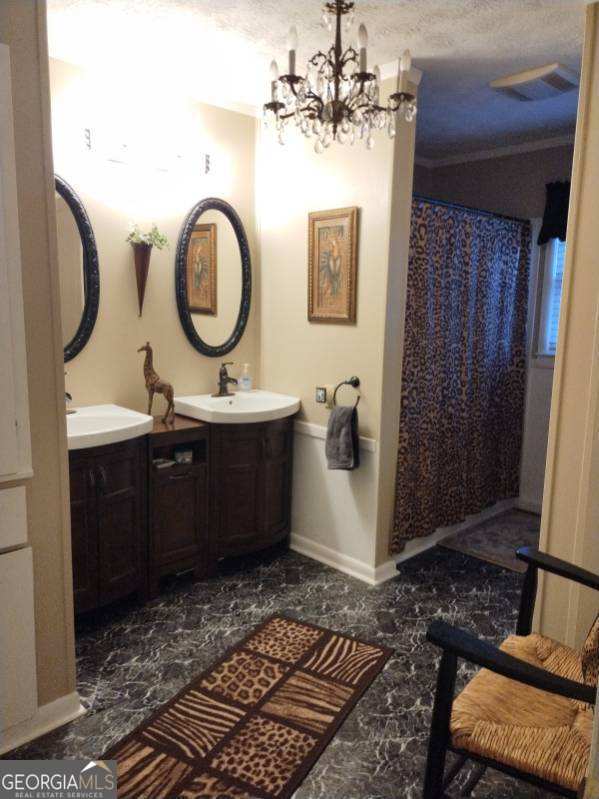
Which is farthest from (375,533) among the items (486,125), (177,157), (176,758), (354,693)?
(486,125)

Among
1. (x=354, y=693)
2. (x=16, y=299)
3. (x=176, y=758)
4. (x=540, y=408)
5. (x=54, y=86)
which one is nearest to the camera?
(x=16, y=299)

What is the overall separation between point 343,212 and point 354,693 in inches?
90.0

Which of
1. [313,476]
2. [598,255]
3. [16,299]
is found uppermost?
[598,255]

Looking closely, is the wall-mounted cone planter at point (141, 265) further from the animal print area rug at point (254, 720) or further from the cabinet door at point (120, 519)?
the animal print area rug at point (254, 720)

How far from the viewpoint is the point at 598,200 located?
2.12 metres

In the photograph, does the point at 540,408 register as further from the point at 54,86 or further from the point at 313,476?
the point at 54,86

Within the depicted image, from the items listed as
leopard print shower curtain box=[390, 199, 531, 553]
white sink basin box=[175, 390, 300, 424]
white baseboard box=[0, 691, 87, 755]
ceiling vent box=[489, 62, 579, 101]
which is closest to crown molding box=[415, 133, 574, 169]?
leopard print shower curtain box=[390, 199, 531, 553]

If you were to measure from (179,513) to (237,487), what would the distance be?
1.17 ft

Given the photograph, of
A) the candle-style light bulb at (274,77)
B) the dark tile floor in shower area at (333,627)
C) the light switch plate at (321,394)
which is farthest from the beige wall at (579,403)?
the light switch plate at (321,394)

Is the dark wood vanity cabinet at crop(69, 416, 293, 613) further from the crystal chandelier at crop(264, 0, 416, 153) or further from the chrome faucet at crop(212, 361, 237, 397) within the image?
the crystal chandelier at crop(264, 0, 416, 153)

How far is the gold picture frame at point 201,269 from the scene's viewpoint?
3340 mm

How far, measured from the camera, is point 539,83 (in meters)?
2.85

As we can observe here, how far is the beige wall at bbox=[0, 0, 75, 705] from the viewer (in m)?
1.76

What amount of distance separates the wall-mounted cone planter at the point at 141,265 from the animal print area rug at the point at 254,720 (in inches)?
71.8
